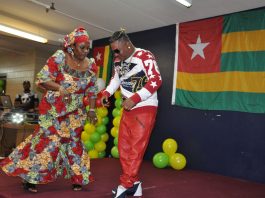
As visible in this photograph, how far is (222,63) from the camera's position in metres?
5.04

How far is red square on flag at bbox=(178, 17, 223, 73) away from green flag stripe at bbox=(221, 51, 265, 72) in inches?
5.1

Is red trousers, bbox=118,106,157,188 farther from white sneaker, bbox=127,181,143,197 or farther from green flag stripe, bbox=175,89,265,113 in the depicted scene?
green flag stripe, bbox=175,89,265,113

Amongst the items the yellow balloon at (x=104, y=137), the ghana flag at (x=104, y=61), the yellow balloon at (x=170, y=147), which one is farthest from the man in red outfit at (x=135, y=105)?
the ghana flag at (x=104, y=61)

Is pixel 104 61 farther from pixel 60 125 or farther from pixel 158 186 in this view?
pixel 60 125

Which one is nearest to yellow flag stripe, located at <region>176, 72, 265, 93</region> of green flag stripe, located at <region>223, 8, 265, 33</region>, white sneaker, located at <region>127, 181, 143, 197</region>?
green flag stripe, located at <region>223, 8, 265, 33</region>

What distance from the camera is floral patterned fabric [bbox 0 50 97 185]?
8.95ft

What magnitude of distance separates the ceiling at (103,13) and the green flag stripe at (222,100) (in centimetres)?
140

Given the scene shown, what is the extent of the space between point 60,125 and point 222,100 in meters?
3.08

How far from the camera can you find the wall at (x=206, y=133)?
4.67m

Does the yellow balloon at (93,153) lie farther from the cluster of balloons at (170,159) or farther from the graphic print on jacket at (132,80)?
the graphic print on jacket at (132,80)

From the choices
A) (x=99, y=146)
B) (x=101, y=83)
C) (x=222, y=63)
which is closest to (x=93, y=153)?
→ (x=99, y=146)

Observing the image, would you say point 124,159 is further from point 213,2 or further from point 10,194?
point 213,2

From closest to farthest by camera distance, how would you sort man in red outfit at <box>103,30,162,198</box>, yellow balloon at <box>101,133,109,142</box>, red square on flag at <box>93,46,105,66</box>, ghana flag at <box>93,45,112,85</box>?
man in red outfit at <box>103,30,162,198</box> < yellow balloon at <box>101,133,109,142</box> < ghana flag at <box>93,45,112,85</box> < red square on flag at <box>93,46,105,66</box>

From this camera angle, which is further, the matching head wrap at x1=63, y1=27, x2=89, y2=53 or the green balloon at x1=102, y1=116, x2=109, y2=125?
the green balloon at x1=102, y1=116, x2=109, y2=125
